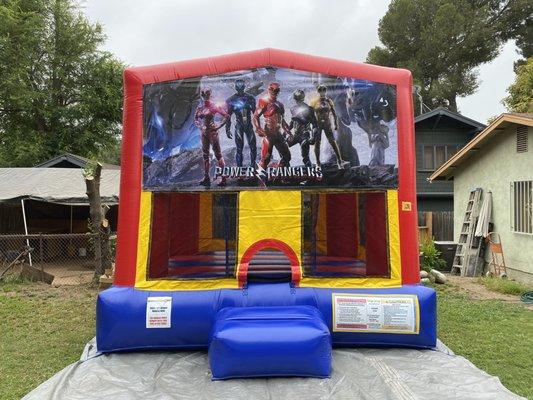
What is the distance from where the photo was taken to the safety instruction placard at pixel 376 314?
4879 millimetres

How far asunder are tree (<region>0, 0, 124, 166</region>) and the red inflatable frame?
1962 cm

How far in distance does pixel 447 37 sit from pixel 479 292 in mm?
21312

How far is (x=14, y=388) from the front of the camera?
427 centimetres

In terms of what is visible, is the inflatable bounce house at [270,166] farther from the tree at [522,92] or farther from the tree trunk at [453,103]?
the tree trunk at [453,103]

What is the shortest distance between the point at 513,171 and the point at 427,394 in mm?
8224

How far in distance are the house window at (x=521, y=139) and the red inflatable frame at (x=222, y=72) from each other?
239 inches

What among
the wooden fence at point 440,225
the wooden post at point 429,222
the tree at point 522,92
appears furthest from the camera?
the tree at point 522,92

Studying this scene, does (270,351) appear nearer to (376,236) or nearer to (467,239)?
(376,236)

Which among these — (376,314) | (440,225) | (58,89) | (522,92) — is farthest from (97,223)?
(522,92)

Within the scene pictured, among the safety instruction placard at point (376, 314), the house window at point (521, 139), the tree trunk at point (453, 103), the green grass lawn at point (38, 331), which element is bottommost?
the green grass lawn at point (38, 331)

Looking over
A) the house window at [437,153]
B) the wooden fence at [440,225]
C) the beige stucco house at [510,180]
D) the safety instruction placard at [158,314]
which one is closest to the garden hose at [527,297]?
the beige stucco house at [510,180]

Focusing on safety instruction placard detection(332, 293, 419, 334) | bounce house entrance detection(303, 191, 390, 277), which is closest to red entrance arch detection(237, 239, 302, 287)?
bounce house entrance detection(303, 191, 390, 277)

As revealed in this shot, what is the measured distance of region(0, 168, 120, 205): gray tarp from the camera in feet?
39.0

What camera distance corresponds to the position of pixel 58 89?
2450cm
